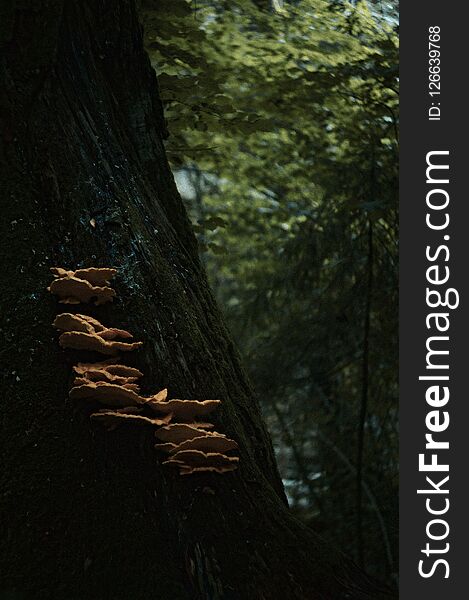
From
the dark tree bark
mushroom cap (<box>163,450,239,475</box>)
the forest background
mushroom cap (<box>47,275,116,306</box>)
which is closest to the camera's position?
the dark tree bark

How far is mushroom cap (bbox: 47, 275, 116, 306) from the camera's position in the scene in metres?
2.03

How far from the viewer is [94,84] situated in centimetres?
278

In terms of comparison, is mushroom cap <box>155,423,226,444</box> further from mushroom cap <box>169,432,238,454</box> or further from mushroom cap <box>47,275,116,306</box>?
mushroom cap <box>47,275,116,306</box>

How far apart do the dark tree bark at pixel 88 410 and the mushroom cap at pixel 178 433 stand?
78 millimetres

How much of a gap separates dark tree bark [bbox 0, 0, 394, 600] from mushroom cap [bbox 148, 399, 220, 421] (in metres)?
0.12

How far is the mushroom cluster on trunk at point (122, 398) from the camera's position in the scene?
1.90 metres

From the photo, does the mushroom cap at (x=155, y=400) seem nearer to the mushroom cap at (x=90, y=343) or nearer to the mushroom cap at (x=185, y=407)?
the mushroom cap at (x=185, y=407)

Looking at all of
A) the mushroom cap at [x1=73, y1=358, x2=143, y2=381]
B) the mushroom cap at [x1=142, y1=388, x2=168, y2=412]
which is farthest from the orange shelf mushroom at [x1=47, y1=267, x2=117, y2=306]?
the mushroom cap at [x1=142, y1=388, x2=168, y2=412]

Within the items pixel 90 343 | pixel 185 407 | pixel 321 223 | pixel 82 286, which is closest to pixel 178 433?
pixel 185 407

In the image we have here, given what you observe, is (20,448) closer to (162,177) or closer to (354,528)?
(162,177)

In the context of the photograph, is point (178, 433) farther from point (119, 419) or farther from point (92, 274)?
point (92, 274)

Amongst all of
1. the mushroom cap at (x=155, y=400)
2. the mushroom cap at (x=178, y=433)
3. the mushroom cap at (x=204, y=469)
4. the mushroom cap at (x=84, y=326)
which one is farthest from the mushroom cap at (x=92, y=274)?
the mushroom cap at (x=204, y=469)

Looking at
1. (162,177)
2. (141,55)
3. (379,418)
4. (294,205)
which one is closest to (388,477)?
(379,418)

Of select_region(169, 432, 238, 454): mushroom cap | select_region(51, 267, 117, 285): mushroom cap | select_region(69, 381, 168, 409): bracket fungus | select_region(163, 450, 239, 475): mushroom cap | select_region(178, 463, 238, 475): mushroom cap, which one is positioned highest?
select_region(51, 267, 117, 285): mushroom cap
